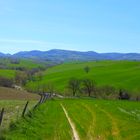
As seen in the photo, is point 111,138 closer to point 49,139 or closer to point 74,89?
point 49,139

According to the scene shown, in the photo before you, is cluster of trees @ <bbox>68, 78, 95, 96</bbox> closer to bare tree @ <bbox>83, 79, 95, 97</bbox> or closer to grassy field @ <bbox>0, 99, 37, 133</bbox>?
A: bare tree @ <bbox>83, 79, 95, 97</bbox>

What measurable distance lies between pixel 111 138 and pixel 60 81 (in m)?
162

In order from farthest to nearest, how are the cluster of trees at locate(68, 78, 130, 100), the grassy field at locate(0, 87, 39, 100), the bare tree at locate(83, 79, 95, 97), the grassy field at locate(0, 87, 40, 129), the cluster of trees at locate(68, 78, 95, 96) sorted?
the cluster of trees at locate(68, 78, 95, 96) < the bare tree at locate(83, 79, 95, 97) < the cluster of trees at locate(68, 78, 130, 100) < the grassy field at locate(0, 87, 39, 100) < the grassy field at locate(0, 87, 40, 129)

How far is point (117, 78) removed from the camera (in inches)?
7239

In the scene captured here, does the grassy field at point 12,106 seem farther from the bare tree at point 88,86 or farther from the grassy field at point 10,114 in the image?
the bare tree at point 88,86

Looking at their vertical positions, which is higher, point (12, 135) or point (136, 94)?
point (12, 135)

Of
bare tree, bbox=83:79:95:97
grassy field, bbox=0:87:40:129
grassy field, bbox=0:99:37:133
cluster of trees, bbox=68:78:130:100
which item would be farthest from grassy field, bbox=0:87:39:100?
bare tree, bbox=83:79:95:97

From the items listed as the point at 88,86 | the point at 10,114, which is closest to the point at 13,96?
the point at 10,114

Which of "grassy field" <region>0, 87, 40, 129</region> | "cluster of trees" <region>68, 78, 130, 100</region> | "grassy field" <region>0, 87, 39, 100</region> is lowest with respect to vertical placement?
"cluster of trees" <region>68, 78, 130, 100</region>

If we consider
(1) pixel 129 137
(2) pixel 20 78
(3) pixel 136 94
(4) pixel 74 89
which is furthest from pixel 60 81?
(1) pixel 129 137

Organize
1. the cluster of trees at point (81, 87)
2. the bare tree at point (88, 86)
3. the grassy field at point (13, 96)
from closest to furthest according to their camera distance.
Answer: the grassy field at point (13, 96) → the bare tree at point (88, 86) → the cluster of trees at point (81, 87)

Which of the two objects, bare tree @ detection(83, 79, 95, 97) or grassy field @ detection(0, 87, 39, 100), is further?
bare tree @ detection(83, 79, 95, 97)

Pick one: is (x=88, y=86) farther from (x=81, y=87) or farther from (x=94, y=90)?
(x=94, y=90)

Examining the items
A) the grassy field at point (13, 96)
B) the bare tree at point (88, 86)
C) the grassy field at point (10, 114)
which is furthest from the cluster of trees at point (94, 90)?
the grassy field at point (10, 114)
